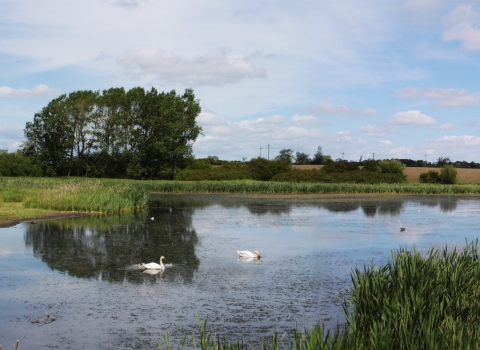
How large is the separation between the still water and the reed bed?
317cm

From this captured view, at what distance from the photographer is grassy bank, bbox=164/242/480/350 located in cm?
580

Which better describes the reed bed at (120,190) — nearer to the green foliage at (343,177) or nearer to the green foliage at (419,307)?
the green foliage at (343,177)

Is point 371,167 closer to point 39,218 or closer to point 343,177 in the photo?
point 343,177

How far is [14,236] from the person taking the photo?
63.1ft

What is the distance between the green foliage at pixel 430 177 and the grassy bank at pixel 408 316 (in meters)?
61.8

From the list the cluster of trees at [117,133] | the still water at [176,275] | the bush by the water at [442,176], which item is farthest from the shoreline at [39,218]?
the bush by the water at [442,176]

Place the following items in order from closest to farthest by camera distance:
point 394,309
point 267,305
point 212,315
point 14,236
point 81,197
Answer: point 394,309
point 212,315
point 267,305
point 14,236
point 81,197

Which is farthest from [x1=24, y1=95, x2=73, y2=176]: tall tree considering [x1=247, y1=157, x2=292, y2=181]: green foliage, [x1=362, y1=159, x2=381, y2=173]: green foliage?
[x1=362, y1=159, x2=381, y2=173]: green foliage

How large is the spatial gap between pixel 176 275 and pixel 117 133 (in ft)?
172

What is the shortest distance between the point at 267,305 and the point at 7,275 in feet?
20.5

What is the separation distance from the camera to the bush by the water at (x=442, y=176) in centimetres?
6750

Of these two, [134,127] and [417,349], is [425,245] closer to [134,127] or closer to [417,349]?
[417,349]

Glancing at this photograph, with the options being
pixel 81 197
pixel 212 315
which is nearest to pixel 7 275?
pixel 212 315

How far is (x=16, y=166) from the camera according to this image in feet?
202
